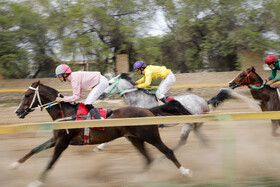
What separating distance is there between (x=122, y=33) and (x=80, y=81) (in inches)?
454

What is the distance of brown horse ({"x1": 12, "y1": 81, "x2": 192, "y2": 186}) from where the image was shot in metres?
Result: 4.25

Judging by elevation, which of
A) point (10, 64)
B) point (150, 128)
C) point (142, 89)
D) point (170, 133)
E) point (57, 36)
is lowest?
point (10, 64)

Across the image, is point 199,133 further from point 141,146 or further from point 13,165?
point 13,165

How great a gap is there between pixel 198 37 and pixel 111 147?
485 inches

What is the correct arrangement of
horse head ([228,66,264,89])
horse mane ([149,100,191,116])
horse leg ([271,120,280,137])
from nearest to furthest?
horse mane ([149,100,191,116])
horse leg ([271,120,280,137])
horse head ([228,66,264,89])

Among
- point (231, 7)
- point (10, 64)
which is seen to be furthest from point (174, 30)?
point (10, 64)

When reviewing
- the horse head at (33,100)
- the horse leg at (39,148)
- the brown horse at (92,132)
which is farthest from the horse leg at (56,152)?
the horse head at (33,100)

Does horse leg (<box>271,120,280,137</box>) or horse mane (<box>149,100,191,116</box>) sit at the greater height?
horse mane (<box>149,100,191,116</box>)

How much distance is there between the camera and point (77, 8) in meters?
15.0

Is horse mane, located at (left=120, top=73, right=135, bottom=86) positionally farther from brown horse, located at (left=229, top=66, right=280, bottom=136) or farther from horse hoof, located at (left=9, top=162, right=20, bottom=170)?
horse hoof, located at (left=9, top=162, right=20, bottom=170)

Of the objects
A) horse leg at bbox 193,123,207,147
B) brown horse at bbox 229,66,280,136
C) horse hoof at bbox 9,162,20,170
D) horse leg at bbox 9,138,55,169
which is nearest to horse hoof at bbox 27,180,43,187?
horse leg at bbox 9,138,55,169

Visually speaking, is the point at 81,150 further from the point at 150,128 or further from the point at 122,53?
the point at 122,53

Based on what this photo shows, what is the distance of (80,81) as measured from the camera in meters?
4.68

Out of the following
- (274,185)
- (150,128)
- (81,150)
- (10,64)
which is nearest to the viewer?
(274,185)
